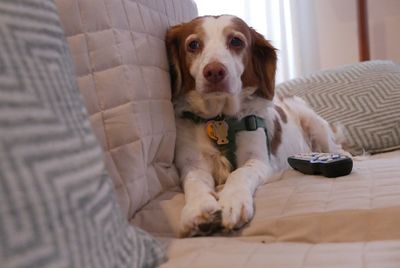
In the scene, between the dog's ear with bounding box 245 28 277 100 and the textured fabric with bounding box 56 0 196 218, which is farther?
the dog's ear with bounding box 245 28 277 100

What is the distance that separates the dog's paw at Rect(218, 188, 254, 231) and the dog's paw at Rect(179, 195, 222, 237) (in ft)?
0.06

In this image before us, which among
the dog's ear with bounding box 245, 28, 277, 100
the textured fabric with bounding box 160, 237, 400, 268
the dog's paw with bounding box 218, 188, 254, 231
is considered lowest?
the dog's paw with bounding box 218, 188, 254, 231

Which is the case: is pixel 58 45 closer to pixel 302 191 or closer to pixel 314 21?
pixel 302 191

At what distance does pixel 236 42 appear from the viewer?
1.47m

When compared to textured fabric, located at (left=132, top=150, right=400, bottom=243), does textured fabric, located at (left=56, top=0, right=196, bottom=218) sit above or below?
above

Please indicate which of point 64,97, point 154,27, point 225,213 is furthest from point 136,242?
point 154,27

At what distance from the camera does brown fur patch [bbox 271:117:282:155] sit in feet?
5.39

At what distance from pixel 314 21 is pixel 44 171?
9.57ft

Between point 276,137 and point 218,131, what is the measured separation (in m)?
0.32

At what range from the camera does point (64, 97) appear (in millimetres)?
556

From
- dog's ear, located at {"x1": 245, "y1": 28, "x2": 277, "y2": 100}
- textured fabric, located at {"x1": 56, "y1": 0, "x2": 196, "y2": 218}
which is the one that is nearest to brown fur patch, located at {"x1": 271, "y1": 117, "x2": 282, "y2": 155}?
dog's ear, located at {"x1": 245, "y1": 28, "x2": 277, "y2": 100}

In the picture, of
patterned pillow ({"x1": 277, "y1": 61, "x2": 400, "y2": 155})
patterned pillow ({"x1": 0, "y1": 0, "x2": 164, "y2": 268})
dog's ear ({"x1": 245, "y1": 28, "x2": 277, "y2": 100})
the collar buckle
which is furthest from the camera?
patterned pillow ({"x1": 277, "y1": 61, "x2": 400, "y2": 155})

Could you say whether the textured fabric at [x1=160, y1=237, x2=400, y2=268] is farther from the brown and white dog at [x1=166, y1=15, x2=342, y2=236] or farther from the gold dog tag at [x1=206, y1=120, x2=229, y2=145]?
the gold dog tag at [x1=206, y1=120, x2=229, y2=145]

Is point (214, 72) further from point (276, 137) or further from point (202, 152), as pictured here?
point (276, 137)
